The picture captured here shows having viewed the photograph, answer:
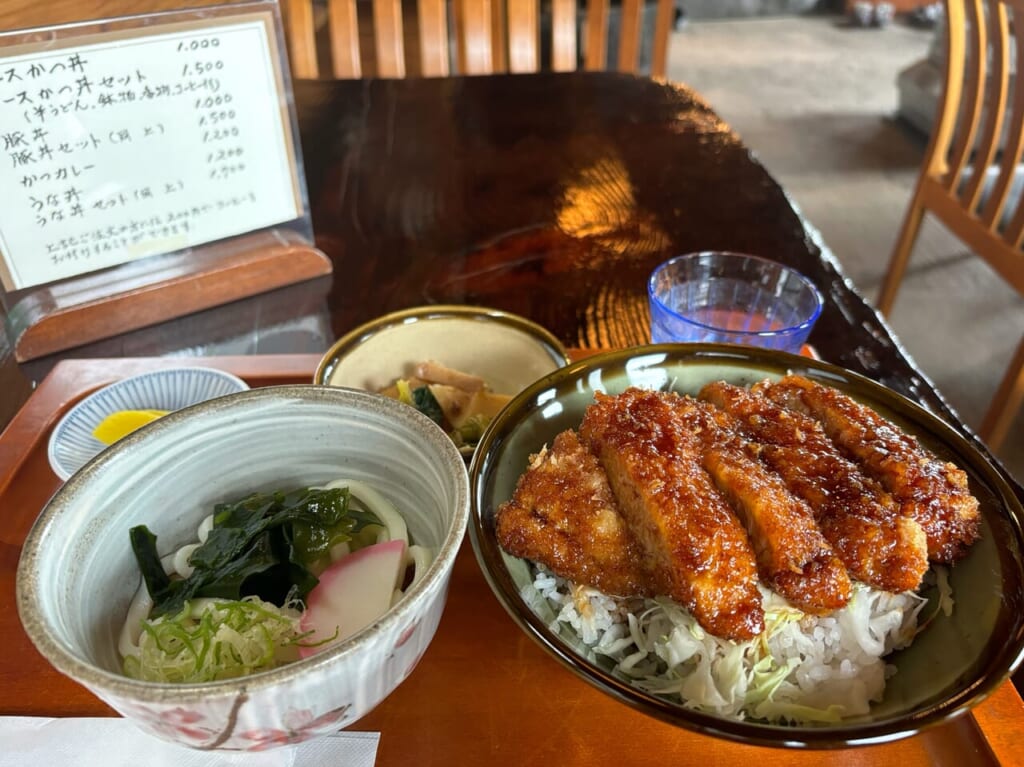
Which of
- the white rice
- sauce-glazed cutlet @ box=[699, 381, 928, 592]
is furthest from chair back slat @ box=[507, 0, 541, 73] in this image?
the white rice

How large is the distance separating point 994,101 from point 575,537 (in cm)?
269

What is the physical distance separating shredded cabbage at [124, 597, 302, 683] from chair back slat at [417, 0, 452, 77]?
2.41m

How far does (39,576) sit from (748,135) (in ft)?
18.6

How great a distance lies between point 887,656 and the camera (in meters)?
0.92

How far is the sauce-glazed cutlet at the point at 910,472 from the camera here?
908 millimetres

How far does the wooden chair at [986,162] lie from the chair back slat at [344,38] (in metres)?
2.13

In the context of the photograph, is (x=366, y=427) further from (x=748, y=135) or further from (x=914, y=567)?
(x=748, y=135)

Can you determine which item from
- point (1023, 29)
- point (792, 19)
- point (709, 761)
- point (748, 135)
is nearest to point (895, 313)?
point (1023, 29)

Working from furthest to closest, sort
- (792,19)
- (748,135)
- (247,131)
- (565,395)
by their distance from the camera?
(792,19) < (748,135) < (247,131) < (565,395)

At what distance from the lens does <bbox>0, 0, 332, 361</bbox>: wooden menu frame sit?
130 centimetres

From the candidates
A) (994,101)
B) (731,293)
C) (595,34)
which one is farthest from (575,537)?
(994,101)

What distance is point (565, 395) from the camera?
1.12 metres

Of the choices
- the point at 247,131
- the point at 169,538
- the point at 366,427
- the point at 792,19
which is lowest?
the point at 792,19

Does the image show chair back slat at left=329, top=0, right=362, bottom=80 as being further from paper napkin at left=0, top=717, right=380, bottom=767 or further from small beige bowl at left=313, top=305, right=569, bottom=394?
paper napkin at left=0, top=717, right=380, bottom=767
